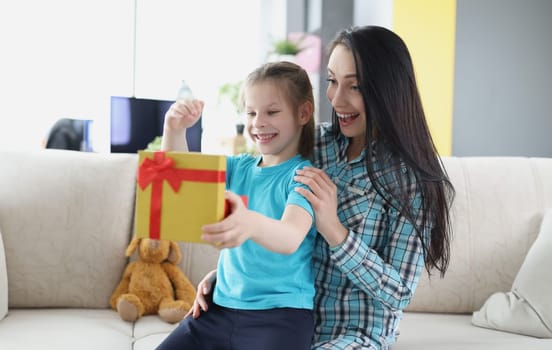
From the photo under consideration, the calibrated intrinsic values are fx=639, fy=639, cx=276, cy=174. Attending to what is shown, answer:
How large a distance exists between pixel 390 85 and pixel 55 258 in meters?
1.17

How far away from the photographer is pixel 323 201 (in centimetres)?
124

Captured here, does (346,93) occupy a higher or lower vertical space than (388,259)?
higher

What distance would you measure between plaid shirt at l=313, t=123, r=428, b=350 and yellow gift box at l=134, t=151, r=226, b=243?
455 mm

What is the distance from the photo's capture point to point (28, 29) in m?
4.61

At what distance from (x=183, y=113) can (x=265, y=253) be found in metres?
0.33

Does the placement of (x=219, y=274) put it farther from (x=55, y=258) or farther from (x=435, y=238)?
(x=55, y=258)

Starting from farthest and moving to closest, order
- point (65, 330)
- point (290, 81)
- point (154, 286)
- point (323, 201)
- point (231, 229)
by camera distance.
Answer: point (154, 286), point (65, 330), point (290, 81), point (323, 201), point (231, 229)

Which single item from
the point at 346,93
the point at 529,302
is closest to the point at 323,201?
the point at 346,93

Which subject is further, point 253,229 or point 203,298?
point 203,298

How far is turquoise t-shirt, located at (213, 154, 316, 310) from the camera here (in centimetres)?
129

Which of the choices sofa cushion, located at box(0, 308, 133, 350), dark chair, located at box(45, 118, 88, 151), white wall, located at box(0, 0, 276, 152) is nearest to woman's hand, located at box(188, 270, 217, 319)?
sofa cushion, located at box(0, 308, 133, 350)

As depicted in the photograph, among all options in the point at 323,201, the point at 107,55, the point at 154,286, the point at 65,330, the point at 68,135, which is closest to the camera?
the point at 323,201

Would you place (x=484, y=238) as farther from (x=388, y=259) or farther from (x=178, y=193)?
(x=178, y=193)

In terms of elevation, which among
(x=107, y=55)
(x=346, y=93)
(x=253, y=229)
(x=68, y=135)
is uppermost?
(x=107, y=55)
